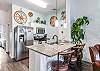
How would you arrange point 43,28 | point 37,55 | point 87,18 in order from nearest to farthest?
point 37,55 → point 43,28 → point 87,18

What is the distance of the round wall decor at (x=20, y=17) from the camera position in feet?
18.9

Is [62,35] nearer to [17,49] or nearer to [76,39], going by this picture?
[76,39]

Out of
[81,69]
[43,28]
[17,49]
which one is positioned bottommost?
[81,69]

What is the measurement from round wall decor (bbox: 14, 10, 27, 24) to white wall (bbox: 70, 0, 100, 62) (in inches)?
96.3

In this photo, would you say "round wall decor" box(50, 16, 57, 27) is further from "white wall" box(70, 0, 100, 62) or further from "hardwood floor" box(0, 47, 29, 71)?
"hardwood floor" box(0, 47, 29, 71)

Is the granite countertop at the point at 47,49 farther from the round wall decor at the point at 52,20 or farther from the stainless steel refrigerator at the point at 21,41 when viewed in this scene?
the stainless steel refrigerator at the point at 21,41

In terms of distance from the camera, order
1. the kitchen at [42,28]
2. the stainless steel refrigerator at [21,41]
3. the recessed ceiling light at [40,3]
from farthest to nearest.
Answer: the stainless steel refrigerator at [21,41], the recessed ceiling light at [40,3], the kitchen at [42,28]

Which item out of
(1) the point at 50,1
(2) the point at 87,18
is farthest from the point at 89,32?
(1) the point at 50,1

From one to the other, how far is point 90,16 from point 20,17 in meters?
3.23

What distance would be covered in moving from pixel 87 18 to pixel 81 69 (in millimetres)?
2089

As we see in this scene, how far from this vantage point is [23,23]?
240 inches

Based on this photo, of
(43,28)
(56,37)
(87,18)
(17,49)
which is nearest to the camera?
(43,28)

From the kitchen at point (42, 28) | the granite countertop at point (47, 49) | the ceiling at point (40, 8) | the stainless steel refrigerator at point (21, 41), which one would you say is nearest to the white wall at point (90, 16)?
the kitchen at point (42, 28)

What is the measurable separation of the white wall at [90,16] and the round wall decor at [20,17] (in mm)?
2446
